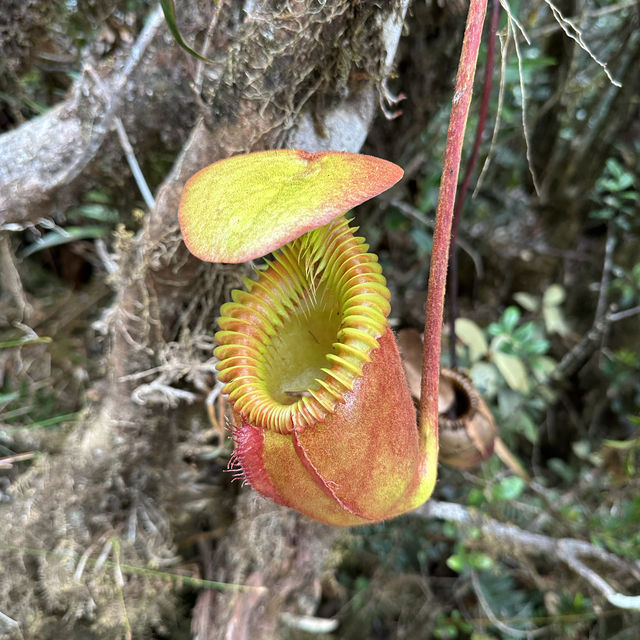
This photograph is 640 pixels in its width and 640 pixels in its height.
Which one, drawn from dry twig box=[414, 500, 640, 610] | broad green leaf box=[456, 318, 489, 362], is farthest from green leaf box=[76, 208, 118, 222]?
dry twig box=[414, 500, 640, 610]

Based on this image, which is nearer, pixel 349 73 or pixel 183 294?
pixel 349 73

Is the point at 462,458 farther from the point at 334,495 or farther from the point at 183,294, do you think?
the point at 183,294

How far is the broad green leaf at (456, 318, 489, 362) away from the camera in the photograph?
1258 mm

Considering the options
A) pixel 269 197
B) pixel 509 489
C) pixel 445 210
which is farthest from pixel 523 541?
pixel 269 197

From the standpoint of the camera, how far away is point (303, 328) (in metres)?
0.81

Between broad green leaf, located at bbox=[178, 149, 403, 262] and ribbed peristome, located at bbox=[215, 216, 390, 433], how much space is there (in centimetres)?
11

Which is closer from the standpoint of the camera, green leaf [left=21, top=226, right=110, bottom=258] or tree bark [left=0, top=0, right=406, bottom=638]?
tree bark [left=0, top=0, right=406, bottom=638]

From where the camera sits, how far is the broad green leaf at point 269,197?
52 centimetres

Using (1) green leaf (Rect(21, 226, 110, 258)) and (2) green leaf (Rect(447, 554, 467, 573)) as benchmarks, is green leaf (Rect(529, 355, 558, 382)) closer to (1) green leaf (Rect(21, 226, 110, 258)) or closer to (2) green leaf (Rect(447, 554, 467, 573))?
(2) green leaf (Rect(447, 554, 467, 573))

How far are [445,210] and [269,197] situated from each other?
228mm

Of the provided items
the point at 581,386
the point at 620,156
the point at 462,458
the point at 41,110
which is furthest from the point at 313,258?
the point at 581,386

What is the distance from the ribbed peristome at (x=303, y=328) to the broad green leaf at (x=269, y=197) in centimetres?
11

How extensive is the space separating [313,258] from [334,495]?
334mm

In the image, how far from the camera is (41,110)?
119 centimetres
